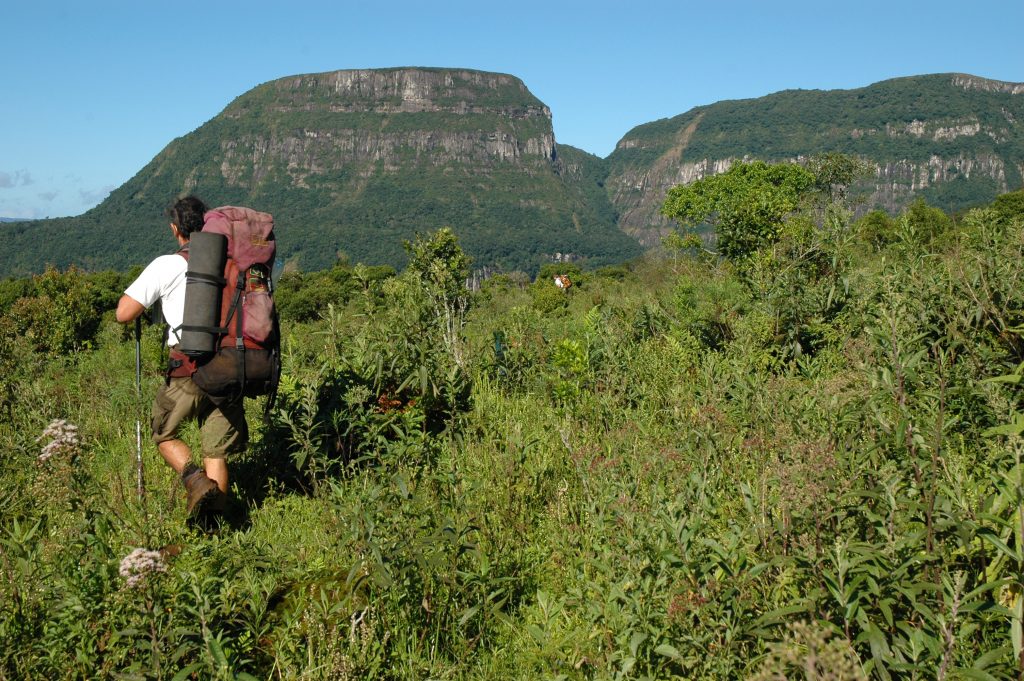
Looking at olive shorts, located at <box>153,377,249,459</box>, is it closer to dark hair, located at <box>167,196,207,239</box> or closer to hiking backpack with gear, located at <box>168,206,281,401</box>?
hiking backpack with gear, located at <box>168,206,281,401</box>

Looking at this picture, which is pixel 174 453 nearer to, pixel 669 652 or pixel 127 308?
pixel 127 308

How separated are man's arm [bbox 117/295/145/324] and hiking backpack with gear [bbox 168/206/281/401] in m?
0.32

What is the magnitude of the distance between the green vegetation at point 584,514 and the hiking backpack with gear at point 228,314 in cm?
46

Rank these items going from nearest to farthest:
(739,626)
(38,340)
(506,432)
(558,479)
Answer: (739,626) < (558,479) < (506,432) < (38,340)

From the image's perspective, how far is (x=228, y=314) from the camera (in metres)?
4.06

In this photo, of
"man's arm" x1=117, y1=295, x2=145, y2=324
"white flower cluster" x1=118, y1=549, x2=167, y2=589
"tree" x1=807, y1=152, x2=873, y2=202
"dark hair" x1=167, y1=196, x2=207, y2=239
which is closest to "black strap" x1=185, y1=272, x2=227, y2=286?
"man's arm" x1=117, y1=295, x2=145, y2=324

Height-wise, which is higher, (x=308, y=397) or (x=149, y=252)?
(x=149, y=252)

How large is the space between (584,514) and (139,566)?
1.93 m

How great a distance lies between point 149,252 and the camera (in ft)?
623

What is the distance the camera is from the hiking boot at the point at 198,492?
3.95m

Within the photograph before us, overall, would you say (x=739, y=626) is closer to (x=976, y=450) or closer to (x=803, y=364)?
(x=976, y=450)

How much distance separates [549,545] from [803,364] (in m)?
2.67

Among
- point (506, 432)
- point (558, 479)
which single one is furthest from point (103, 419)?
point (558, 479)

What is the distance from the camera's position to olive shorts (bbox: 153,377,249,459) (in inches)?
164
